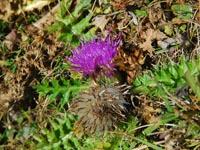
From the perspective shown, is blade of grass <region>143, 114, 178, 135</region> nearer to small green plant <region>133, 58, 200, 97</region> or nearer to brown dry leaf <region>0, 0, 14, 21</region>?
small green plant <region>133, 58, 200, 97</region>

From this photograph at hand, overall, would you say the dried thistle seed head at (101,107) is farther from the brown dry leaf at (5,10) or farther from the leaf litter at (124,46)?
the brown dry leaf at (5,10)

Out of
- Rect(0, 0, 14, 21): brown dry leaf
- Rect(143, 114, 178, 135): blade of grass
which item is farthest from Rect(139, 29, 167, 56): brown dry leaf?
Rect(0, 0, 14, 21): brown dry leaf

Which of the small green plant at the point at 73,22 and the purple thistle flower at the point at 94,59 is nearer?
the purple thistle flower at the point at 94,59

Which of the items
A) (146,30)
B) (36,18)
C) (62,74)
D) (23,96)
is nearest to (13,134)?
(23,96)

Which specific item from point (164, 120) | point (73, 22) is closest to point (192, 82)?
point (164, 120)

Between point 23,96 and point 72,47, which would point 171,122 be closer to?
point 72,47

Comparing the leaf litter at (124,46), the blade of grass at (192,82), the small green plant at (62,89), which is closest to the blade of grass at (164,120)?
the leaf litter at (124,46)
